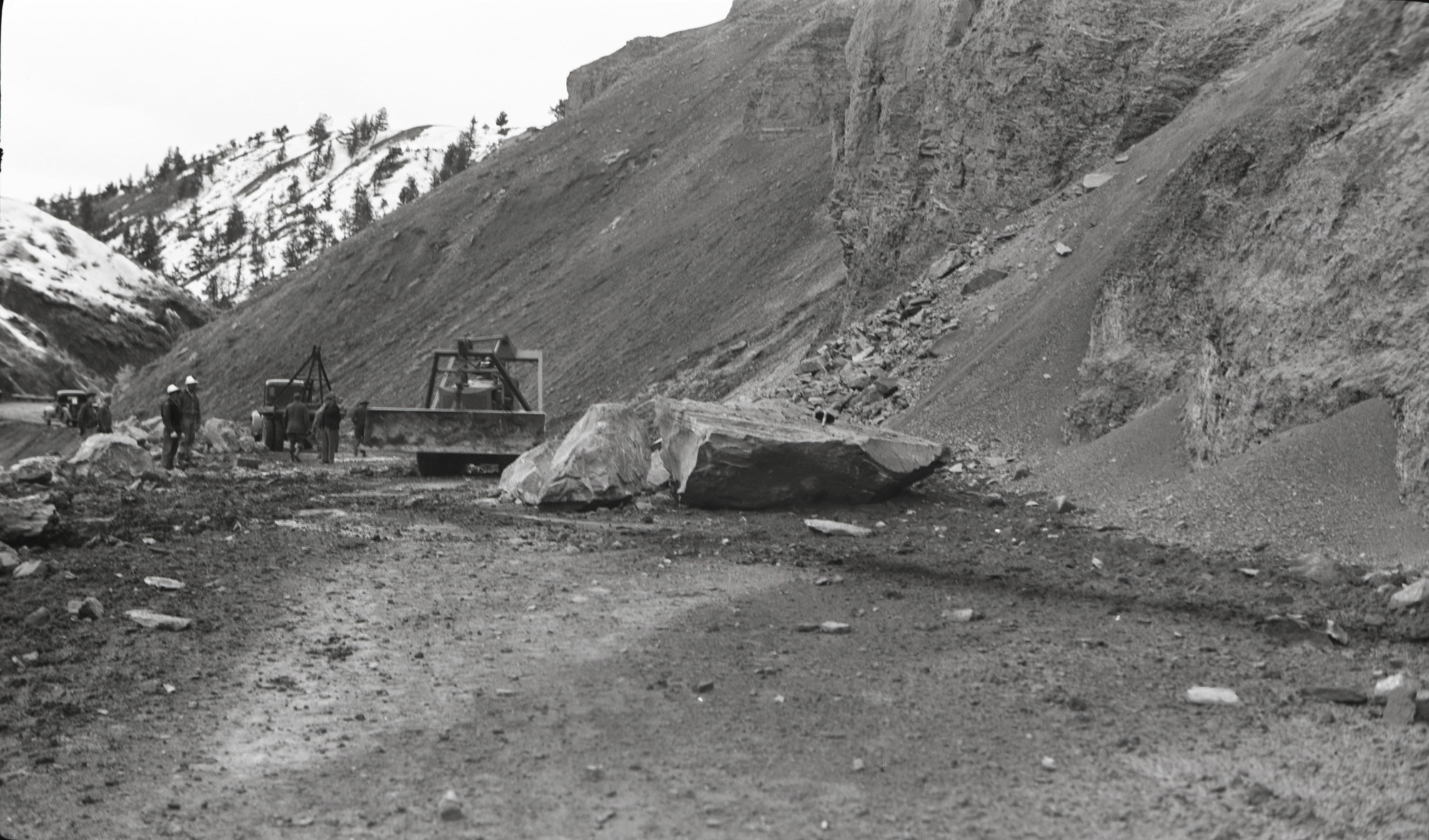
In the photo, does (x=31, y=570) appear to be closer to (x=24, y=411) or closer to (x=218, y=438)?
(x=218, y=438)

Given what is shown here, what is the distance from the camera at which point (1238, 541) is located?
30.6 ft

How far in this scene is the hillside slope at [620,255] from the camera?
32188mm

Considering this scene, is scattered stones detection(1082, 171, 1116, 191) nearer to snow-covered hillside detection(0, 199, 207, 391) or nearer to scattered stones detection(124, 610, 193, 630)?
scattered stones detection(124, 610, 193, 630)

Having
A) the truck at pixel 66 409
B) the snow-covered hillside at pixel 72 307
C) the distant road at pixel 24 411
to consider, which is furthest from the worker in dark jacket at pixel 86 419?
the snow-covered hillside at pixel 72 307

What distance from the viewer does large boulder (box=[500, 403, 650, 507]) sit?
40.9 ft

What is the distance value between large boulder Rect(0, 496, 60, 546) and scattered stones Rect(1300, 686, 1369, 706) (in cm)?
873

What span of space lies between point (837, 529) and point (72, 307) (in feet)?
220

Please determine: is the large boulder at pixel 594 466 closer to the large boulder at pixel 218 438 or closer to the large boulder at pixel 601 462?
the large boulder at pixel 601 462

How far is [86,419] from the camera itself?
116ft

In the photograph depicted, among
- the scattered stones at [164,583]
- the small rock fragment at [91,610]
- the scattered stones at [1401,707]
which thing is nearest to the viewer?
the scattered stones at [1401,707]

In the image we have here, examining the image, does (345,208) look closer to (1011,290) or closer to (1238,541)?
(1011,290)

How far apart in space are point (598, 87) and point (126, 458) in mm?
54016

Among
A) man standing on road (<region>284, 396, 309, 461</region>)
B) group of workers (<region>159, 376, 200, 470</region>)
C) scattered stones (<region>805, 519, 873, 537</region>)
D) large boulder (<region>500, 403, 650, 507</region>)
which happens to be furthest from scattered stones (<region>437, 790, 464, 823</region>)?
man standing on road (<region>284, 396, 309, 461</region>)

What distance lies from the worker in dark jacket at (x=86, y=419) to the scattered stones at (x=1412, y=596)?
33.6 meters
